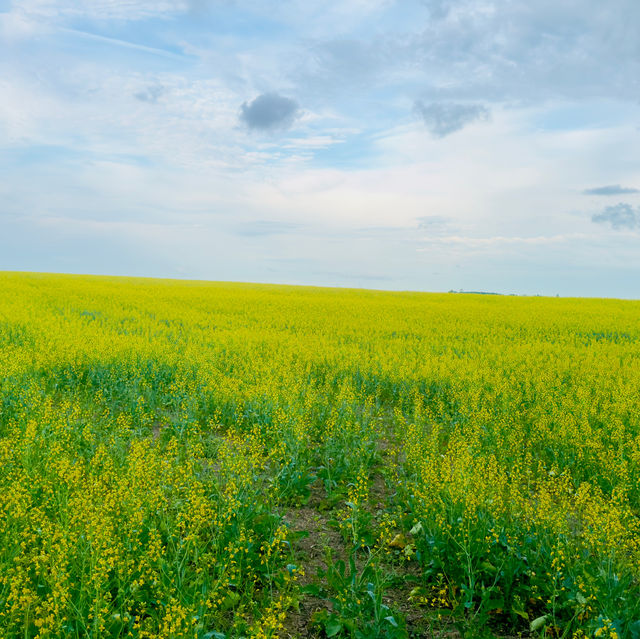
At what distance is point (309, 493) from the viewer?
6.43 meters

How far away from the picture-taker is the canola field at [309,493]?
13.4 feet

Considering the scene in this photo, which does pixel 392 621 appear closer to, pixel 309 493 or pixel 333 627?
pixel 333 627

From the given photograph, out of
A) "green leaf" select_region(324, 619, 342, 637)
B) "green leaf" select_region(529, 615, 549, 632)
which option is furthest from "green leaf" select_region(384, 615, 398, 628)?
"green leaf" select_region(529, 615, 549, 632)

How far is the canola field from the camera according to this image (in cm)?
409

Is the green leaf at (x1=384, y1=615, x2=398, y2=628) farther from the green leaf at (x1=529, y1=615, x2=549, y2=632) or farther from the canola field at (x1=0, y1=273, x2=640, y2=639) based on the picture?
the green leaf at (x1=529, y1=615, x2=549, y2=632)

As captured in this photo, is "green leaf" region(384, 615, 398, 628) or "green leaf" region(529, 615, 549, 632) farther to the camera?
"green leaf" region(529, 615, 549, 632)

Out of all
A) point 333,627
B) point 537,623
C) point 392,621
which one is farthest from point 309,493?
point 537,623

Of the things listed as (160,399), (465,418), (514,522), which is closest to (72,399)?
(160,399)

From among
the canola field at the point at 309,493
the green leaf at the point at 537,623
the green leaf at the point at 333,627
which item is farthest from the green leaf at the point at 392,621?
the green leaf at the point at 537,623

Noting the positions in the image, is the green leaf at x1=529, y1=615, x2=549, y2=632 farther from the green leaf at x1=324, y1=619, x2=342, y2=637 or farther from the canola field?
the green leaf at x1=324, y1=619, x2=342, y2=637

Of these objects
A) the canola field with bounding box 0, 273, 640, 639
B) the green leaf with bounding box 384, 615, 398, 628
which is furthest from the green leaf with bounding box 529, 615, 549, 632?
the green leaf with bounding box 384, 615, 398, 628

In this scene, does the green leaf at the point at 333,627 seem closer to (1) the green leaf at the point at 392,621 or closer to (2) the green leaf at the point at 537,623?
(1) the green leaf at the point at 392,621

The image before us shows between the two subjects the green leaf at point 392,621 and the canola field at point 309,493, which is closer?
the green leaf at point 392,621

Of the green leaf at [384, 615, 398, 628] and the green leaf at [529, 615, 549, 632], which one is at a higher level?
the green leaf at [384, 615, 398, 628]
